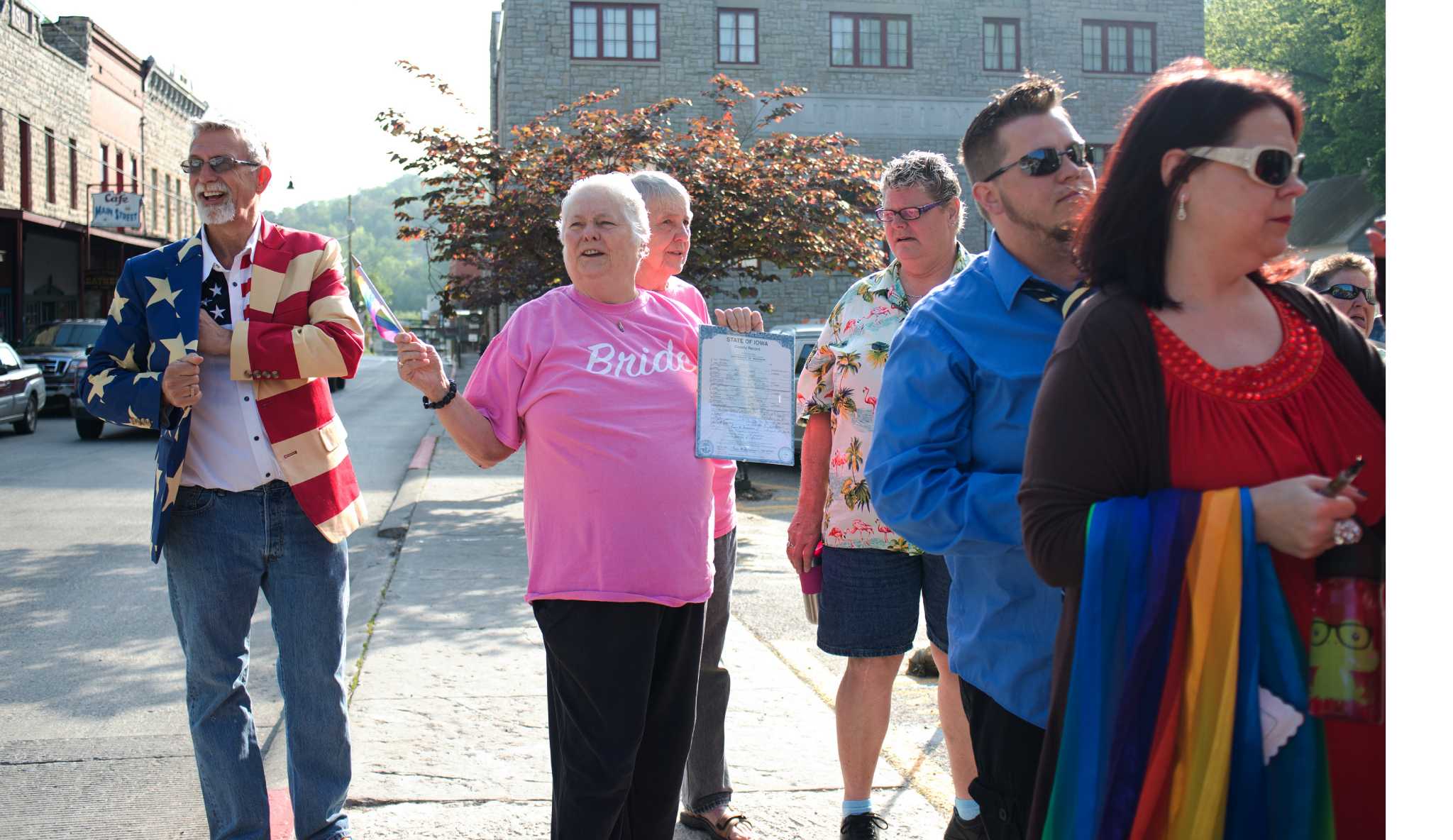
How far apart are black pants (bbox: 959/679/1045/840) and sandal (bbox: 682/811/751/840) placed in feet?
4.78

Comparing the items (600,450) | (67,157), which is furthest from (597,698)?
(67,157)

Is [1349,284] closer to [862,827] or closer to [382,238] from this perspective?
[862,827]

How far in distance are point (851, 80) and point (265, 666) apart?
87.8 feet

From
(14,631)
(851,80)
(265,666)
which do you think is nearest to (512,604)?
(265,666)

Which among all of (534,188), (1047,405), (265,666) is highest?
(534,188)

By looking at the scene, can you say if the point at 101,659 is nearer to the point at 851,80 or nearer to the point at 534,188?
Result: the point at 534,188

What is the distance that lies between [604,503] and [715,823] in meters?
1.32

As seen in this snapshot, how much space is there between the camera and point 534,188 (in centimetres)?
1136

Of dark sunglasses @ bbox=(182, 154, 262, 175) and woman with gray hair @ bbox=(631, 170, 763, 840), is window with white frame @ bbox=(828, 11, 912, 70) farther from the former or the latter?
dark sunglasses @ bbox=(182, 154, 262, 175)

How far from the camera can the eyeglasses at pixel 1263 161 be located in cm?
175

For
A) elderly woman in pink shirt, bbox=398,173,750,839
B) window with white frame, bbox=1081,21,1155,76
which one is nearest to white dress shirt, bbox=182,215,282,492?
elderly woman in pink shirt, bbox=398,173,750,839

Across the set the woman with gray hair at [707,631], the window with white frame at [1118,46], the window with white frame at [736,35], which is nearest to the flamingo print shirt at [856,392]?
the woman with gray hair at [707,631]

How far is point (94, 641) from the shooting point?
6309 mm

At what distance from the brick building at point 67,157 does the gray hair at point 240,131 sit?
27.3 m
